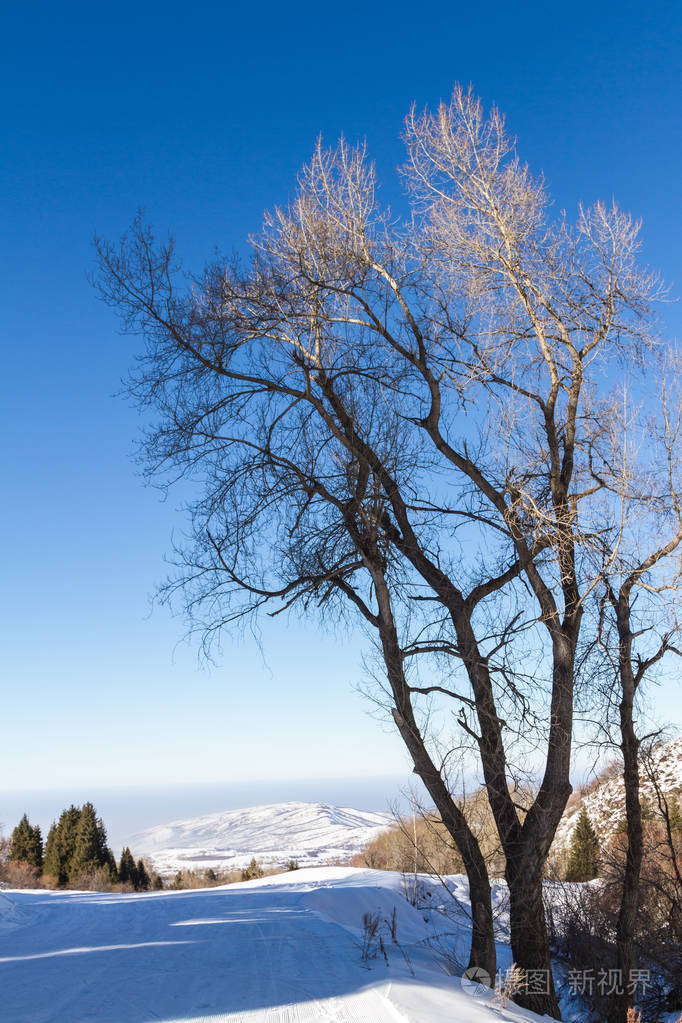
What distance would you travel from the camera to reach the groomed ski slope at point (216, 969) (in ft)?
15.3

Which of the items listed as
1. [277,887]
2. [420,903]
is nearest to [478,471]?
[420,903]

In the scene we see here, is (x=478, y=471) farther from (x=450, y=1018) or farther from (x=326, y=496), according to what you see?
(x=450, y=1018)

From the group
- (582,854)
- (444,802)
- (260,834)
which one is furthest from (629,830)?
(260,834)

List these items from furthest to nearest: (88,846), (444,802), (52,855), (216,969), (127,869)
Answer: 1. (127,869)
2. (52,855)
3. (88,846)
4. (444,802)
5. (216,969)

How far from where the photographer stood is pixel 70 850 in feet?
116

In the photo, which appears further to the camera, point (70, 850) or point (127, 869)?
A: point (127, 869)

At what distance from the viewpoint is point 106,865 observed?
3375 centimetres

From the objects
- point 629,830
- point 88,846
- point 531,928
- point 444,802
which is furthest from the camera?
point 88,846

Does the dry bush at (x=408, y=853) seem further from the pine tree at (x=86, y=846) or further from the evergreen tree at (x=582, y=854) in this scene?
the pine tree at (x=86, y=846)

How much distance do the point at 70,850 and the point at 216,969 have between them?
33762mm

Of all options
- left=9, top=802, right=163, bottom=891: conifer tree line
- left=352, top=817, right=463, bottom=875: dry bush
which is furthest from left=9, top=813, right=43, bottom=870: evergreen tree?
left=352, top=817, right=463, bottom=875: dry bush

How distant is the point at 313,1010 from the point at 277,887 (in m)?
10.1

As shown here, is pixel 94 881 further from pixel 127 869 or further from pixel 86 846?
pixel 127 869

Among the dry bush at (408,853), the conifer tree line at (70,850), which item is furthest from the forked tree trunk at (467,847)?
the conifer tree line at (70,850)
